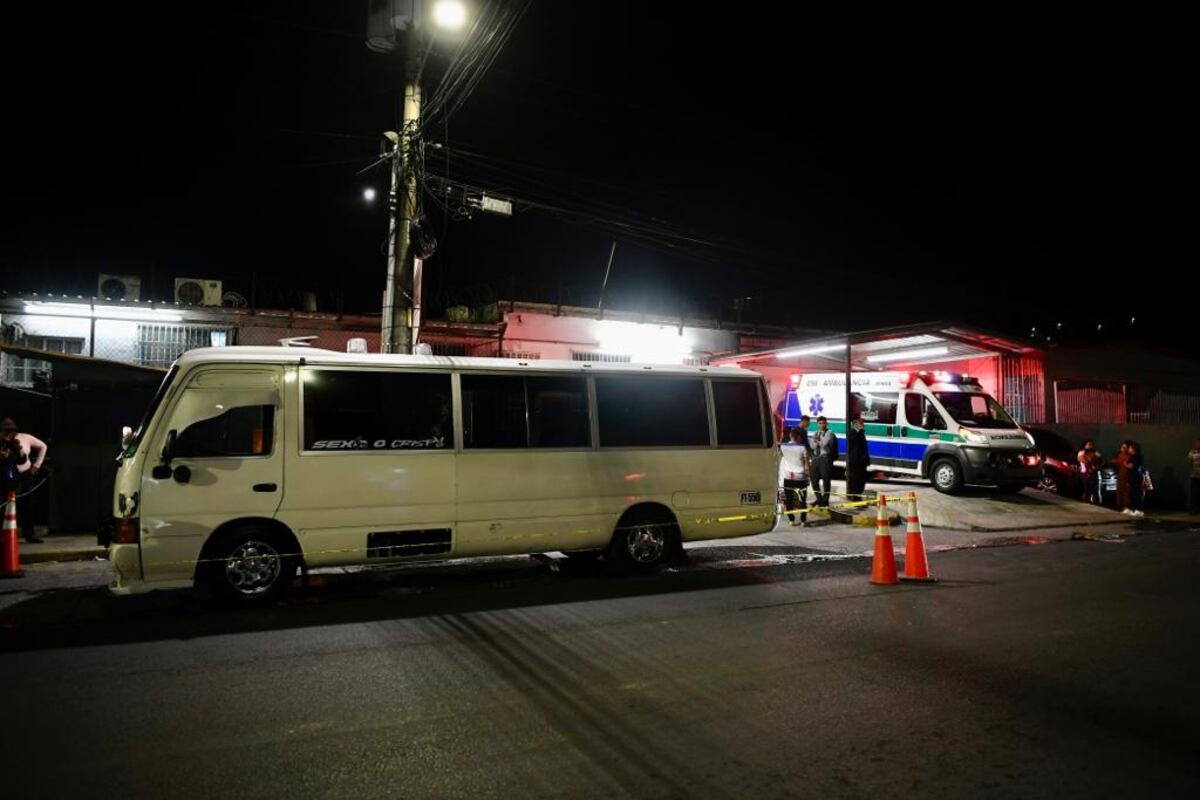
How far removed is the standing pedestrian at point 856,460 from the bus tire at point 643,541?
7376 mm

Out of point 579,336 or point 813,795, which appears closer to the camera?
point 813,795

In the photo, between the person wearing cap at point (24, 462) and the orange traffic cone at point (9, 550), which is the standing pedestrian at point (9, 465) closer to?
the person wearing cap at point (24, 462)

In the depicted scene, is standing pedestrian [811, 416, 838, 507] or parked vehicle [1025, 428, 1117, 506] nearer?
standing pedestrian [811, 416, 838, 507]

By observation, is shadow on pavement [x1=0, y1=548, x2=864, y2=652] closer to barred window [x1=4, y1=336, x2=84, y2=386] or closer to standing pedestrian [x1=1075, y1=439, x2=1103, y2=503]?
standing pedestrian [x1=1075, y1=439, x2=1103, y2=503]

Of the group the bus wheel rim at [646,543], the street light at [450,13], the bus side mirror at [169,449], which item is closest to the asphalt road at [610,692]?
the bus wheel rim at [646,543]

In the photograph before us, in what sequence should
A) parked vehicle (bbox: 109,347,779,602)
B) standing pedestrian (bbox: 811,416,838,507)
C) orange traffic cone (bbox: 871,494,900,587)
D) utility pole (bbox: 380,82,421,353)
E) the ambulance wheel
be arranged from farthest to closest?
the ambulance wheel → standing pedestrian (bbox: 811,416,838,507) → utility pole (bbox: 380,82,421,353) → orange traffic cone (bbox: 871,494,900,587) → parked vehicle (bbox: 109,347,779,602)

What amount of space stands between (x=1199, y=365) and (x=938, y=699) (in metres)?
30.9

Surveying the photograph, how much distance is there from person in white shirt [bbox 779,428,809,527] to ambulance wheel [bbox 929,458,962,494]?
13.3 feet

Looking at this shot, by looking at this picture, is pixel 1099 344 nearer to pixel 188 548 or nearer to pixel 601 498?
pixel 601 498

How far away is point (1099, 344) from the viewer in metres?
24.4

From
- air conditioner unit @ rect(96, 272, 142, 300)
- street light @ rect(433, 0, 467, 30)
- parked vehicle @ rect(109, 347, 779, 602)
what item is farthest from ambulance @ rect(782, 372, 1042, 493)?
air conditioner unit @ rect(96, 272, 142, 300)

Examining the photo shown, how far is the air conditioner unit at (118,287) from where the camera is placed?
56.7ft

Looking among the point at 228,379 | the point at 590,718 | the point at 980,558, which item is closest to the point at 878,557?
the point at 980,558

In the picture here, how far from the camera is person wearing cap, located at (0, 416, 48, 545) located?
10.7 m
